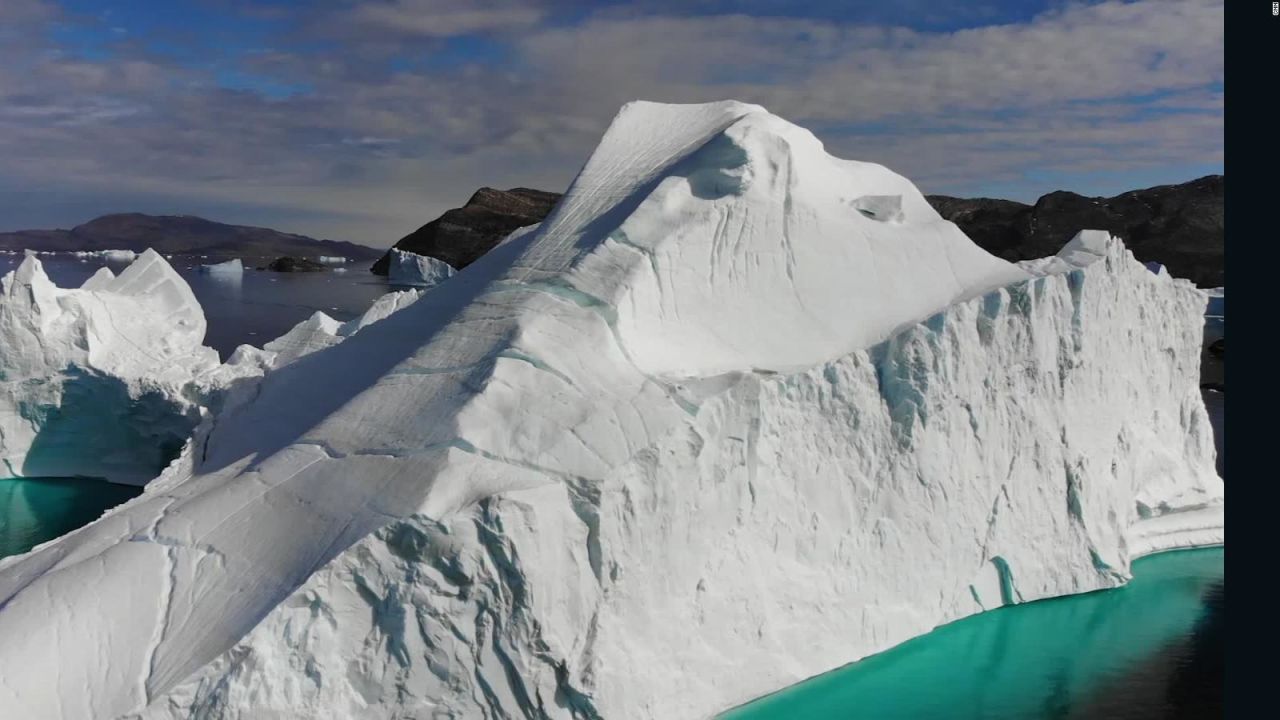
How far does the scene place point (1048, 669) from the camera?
10.8 metres

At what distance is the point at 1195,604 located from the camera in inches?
506

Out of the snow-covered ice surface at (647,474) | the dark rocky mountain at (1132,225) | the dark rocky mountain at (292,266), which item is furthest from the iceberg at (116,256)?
the snow-covered ice surface at (647,474)

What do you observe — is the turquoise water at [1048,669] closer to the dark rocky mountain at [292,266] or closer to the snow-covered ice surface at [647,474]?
the snow-covered ice surface at [647,474]

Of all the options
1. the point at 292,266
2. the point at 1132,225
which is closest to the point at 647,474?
the point at 1132,225

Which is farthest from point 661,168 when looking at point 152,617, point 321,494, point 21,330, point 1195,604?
point 21,330

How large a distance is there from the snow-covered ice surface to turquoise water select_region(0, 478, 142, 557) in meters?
4.51

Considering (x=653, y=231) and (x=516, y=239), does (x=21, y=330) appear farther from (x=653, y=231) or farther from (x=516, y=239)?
(x=653, y=231)

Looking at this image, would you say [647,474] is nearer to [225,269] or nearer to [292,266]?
[225,269]

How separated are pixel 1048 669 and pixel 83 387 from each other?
15593mm

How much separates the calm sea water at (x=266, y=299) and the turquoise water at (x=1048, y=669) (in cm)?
2531

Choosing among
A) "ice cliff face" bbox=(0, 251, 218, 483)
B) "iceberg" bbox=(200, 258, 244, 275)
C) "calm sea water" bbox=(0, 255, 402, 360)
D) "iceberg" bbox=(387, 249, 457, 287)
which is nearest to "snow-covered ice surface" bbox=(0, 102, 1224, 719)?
"ice cliff face" bbox=(0, 251, 218, 483)

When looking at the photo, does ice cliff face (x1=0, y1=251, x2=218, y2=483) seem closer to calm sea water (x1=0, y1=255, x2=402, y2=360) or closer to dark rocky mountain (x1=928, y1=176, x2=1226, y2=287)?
calm sea water (x1=0, y1=255, x2=402, y2=360)

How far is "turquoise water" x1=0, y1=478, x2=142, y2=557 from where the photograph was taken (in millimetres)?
14711

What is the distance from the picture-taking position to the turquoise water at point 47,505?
14.7 m
